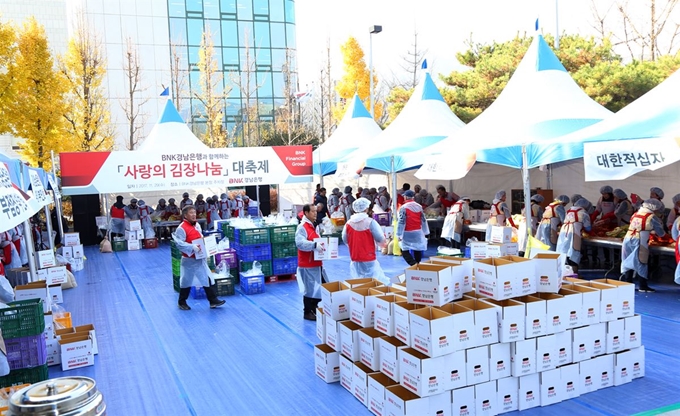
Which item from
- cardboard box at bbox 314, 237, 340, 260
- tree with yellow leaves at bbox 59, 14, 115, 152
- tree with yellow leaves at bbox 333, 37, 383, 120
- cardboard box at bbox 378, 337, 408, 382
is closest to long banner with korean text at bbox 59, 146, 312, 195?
cardboard box at bbox 314, 237, 340, 260

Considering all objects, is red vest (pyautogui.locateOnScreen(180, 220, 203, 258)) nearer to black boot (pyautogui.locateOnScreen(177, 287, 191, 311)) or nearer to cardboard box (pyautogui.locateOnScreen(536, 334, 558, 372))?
black boot (pyautogui.locateOnScreen(177, 287, 191, 311))

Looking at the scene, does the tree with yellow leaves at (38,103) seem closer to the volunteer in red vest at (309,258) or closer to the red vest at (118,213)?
the red vest at (118,213)

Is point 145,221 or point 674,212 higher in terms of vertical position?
point 674,212

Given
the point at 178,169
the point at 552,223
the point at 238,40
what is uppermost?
the point at 238,40

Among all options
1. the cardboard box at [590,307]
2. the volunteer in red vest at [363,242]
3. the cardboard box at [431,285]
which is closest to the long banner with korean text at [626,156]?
the cardboard box at [590,307]

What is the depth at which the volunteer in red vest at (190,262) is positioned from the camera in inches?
332

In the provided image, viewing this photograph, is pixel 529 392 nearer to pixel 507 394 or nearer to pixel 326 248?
pixel 507 394

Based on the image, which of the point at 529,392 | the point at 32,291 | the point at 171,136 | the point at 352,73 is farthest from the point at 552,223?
the point at 352,73

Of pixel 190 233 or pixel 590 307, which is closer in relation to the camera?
pixel 590 307

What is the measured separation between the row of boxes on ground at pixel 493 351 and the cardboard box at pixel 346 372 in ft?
0.20

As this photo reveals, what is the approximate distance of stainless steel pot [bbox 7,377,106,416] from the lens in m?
2.64

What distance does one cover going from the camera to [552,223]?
34.9 feet

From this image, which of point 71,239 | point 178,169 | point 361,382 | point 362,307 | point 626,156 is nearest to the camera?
point 361,382

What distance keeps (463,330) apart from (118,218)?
15125 mm
